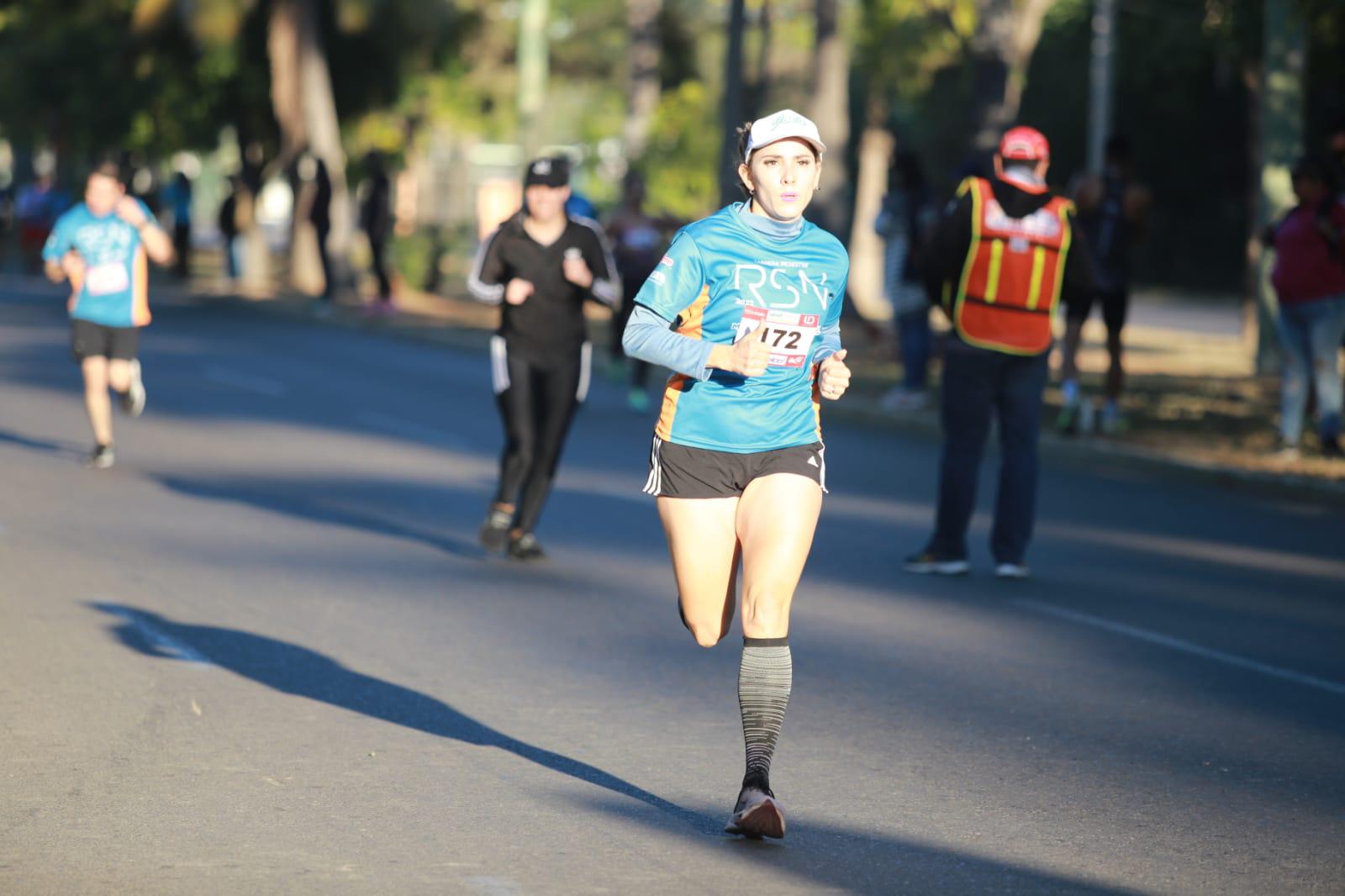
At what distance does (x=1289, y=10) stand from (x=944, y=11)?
66.5ft

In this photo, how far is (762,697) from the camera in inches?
238

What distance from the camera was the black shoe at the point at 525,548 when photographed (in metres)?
→ 11.3

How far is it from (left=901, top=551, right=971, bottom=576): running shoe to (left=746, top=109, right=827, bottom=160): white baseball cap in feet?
17.9

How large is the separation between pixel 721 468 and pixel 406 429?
39.0ft

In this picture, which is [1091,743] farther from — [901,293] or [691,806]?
[901,293]

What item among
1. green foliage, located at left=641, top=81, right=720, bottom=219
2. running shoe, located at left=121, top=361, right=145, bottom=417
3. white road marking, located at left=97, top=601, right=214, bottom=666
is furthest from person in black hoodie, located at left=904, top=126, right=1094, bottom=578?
green foliage, located at left=641, top=81, right=720, bottom=219

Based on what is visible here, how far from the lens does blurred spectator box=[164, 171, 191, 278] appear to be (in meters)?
41.3

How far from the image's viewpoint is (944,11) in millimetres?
38531

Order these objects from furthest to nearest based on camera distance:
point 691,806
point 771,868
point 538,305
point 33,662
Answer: point 538,305 → point 33,662 → point 691,806 → point 771,868

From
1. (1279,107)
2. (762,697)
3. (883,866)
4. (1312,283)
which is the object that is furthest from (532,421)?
(1279,107)

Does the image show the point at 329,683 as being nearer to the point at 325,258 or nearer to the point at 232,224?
the point at 325,258

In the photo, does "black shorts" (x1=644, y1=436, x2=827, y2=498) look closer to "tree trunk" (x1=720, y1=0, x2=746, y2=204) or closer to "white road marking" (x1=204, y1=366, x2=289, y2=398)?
"white road marking" (x1=204, y1=366, x2=289, y2=398)

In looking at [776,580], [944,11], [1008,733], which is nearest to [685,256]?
[776,580]

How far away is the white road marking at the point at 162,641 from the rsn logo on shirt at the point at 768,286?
3277mm
